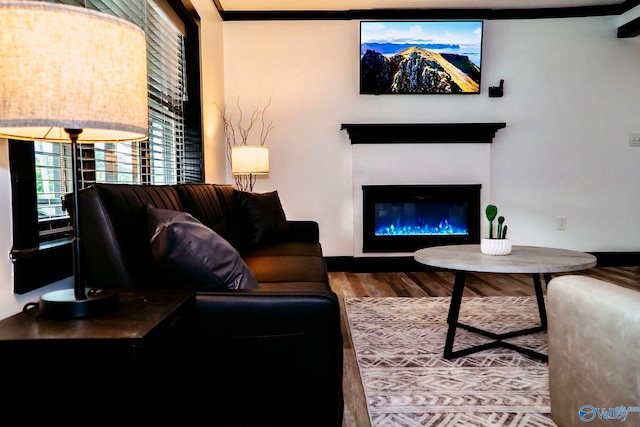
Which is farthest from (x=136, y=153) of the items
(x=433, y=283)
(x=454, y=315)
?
(x=433, y=283)

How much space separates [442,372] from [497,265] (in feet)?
1.86

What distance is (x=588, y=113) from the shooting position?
179 inches

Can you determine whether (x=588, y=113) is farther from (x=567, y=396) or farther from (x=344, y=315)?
(x=567, y=396)

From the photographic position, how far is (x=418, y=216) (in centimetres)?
452

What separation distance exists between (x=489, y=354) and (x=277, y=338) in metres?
1.50

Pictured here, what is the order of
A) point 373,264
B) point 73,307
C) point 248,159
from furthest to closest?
point 373,264 → point 248,159 → point 73,307

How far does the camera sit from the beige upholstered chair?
964 millimetres

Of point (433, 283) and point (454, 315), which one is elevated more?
point (454, 315)

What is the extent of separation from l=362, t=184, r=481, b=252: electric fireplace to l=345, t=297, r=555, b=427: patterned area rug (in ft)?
4.74

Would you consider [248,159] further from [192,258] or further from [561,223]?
[561,223]

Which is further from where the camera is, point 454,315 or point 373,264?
point 373,264

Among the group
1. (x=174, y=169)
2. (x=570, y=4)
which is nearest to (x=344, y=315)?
(x=174, y=169)

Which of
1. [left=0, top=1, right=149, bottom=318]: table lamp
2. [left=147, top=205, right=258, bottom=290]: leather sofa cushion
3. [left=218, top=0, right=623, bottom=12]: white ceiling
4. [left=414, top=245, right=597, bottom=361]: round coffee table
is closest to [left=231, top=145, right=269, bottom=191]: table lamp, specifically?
[left=218, top=0, right=623, bottom=12]: white ceiling

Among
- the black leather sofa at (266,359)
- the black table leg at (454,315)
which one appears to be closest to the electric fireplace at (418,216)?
the black table leg at (454,315)
